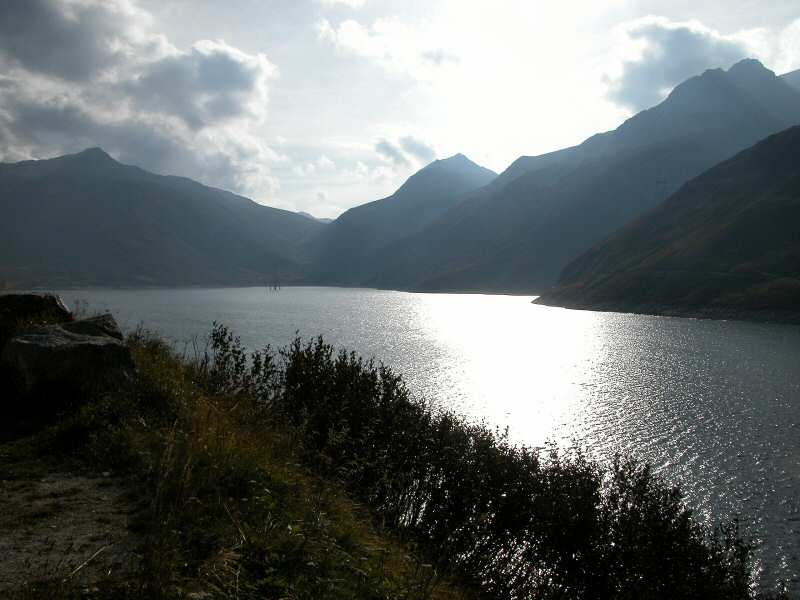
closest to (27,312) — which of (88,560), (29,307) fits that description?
(29,307)

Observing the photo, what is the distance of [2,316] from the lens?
545 inches

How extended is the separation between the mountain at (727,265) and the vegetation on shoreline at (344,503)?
12842 cm

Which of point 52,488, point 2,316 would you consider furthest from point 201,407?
point 2,316

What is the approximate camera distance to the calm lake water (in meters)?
29.5

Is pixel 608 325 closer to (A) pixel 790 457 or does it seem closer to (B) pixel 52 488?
(A) pixel 790 457

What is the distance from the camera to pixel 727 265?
155125 mm

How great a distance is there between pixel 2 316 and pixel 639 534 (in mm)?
18280

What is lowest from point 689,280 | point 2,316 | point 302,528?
point 302,528

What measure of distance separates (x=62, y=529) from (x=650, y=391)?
5698 cm

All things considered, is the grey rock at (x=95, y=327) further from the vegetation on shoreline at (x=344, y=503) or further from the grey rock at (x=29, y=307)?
the grey rock at (x=29, y=307)

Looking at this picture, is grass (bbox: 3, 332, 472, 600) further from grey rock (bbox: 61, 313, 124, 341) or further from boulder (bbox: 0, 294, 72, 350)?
boulder (bbox: 0, 294, 72, 350)

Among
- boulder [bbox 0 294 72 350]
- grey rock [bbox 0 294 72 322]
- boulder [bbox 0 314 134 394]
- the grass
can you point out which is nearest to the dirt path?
the grass

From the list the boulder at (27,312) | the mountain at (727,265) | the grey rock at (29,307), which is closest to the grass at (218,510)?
the boulder at (27,312)

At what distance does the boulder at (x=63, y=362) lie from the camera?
11.0m
